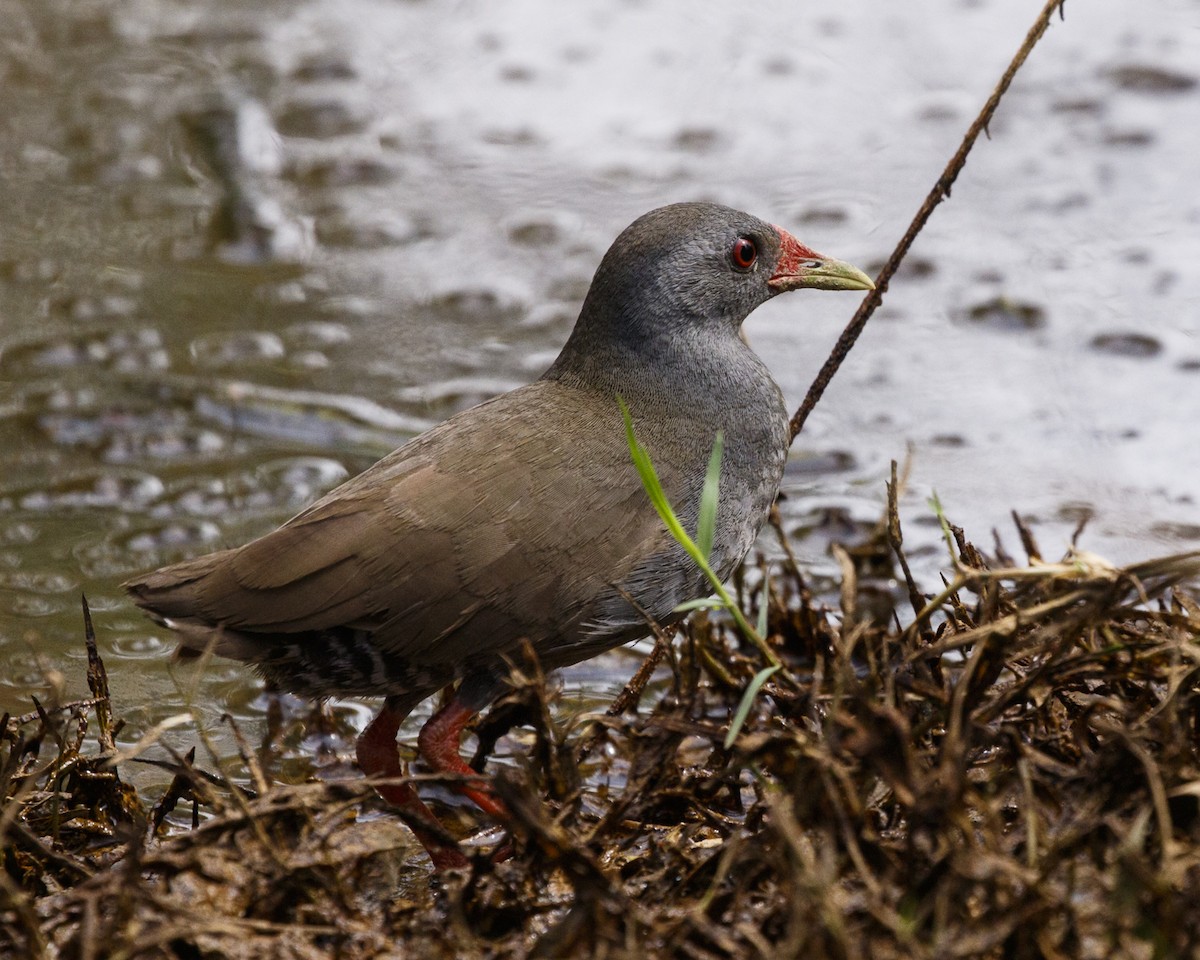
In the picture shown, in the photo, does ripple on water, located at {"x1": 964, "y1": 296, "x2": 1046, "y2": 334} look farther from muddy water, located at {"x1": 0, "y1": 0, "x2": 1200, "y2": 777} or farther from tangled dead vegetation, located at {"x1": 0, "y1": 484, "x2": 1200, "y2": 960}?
tangled dead vegetation, located at {"x1": 0, "y1": 484, "x2": 1200, "y2": 960}

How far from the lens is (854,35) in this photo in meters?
7.98

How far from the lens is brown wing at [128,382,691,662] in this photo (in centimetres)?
354

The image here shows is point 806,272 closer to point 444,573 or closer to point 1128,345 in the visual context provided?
point 444,573

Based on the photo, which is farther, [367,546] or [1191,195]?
[1191,195]

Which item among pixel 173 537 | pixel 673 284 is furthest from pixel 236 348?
pixel 673 284

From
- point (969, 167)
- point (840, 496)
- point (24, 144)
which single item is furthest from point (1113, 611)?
point (24, 144)

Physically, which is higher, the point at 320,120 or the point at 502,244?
the point at 320,120

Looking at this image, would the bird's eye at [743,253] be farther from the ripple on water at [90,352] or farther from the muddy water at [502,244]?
the ripple on water at [90,352]

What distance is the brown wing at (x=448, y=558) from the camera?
354 centimetres

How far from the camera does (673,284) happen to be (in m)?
4.17

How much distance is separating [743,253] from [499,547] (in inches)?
47.2

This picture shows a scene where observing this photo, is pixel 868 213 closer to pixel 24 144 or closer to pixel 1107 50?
pixel 1107 50

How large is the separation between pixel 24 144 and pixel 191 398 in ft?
7.88

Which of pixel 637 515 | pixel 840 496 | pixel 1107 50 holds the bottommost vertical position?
pixel 840 496
